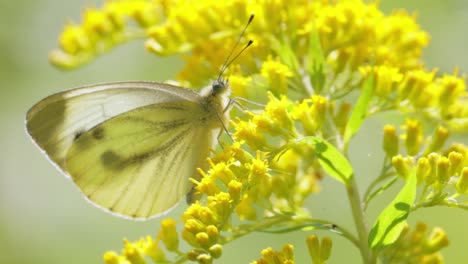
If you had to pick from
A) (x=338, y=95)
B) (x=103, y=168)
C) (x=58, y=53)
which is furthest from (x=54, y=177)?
(x=338, y=95)

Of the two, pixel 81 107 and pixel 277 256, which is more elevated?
pixel 81 107

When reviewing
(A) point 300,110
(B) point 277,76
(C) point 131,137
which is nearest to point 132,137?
(C) point 131,137

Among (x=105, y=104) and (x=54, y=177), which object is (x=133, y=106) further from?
(x=54, y=177)

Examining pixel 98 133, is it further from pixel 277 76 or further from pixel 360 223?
pixel 360 223

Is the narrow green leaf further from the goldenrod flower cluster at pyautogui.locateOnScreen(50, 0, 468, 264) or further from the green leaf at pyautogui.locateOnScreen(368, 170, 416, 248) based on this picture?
the green leaf at pyautogui.locateOnScreen(368, 170, 416, 248)

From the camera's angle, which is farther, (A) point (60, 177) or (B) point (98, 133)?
(A) point (60, 177)
